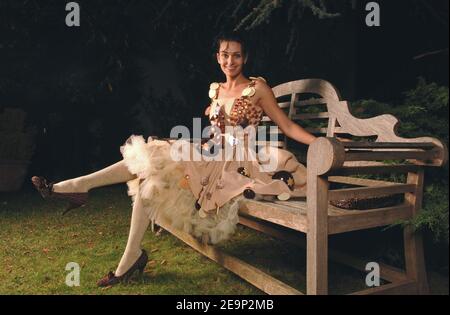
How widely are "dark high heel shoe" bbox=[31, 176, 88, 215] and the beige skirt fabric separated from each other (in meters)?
0.39

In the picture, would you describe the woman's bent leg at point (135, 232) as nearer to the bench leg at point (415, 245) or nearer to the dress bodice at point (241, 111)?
the dress bodice at point (241, 111)

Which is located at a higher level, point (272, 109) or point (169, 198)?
point (272, 109)

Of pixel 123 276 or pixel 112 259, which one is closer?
pixel 123 276

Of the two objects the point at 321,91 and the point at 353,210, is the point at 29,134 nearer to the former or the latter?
the point at 321,91

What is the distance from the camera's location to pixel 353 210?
97.3 inches

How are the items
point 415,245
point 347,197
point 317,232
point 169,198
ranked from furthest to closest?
1. point 169,198
2. point 415,245
3. point 347,197
4. point 317,232

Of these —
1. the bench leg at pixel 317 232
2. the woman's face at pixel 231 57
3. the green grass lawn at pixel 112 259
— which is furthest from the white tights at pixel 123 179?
the bench leg at pixel 317 232

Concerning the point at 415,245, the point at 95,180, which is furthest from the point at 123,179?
the point at 415,245

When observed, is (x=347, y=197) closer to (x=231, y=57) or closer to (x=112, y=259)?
(x=231, y=57)

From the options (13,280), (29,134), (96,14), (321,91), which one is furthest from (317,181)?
(29,134)

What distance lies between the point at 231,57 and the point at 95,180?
139 cm

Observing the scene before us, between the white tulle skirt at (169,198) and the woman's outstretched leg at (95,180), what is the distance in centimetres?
14

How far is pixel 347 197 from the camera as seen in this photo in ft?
7.80

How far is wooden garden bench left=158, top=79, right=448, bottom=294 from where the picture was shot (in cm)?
215
